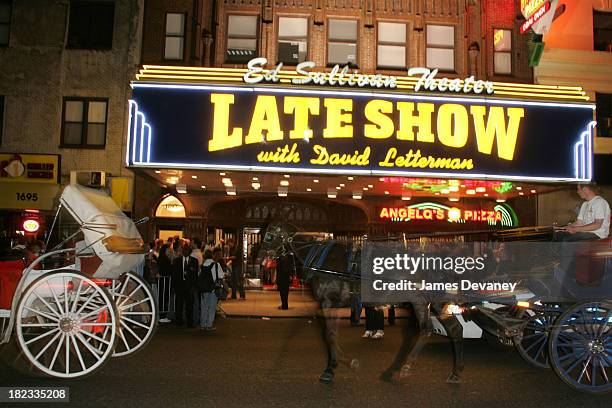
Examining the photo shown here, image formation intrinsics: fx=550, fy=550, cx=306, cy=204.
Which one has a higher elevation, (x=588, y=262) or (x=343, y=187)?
(x=343, y=187)

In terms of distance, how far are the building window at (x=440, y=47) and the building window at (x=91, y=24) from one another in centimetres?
1127

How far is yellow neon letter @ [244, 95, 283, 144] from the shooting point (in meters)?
14.7

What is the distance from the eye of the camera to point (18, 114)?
18.5 m

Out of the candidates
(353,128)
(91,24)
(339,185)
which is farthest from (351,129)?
(91,24)

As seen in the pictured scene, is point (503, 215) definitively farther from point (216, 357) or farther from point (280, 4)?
point (216, 357)

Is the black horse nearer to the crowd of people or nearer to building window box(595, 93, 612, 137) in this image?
the crowd of people

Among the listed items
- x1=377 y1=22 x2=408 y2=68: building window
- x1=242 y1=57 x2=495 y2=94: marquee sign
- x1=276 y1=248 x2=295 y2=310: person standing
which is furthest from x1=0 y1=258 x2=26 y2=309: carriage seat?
x1=377 y1=22 x2=408 y2=68: building window

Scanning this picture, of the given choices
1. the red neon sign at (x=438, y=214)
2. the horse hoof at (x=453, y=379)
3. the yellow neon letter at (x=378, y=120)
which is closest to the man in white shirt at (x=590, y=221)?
the horse hoof at (x=453, y=379)

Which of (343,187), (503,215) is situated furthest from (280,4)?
(503,215)

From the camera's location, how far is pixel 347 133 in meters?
14.9

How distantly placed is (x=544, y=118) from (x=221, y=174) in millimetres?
9302

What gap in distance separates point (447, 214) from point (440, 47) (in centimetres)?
610

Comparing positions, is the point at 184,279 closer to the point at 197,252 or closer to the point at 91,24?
the point at 197,252

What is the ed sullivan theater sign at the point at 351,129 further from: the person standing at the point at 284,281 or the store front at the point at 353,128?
the person standing at the point at 284,281
